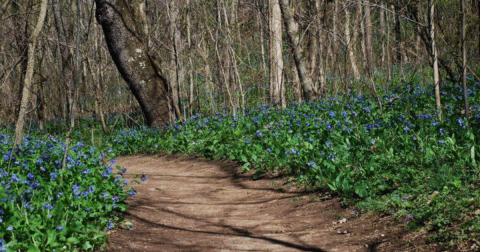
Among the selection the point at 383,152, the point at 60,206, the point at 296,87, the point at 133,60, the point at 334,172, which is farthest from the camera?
the point at 296,87

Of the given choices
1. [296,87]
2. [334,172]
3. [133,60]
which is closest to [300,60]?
[296,87]

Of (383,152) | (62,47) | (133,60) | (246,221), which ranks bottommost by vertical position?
(246,221)

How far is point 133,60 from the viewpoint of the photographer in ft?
36.3

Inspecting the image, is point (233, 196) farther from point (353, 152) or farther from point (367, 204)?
point (367, 204)

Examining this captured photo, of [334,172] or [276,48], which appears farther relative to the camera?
[276,48]

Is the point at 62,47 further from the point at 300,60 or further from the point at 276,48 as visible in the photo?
the point at 300,60

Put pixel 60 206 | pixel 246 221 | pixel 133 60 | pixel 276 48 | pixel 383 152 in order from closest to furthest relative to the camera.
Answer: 1. pixel 60 206
2. pixel 246 221
3. pixel 383 152
4. pixel 133 60
5. pixel 276 48

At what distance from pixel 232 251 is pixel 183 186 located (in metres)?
3.03

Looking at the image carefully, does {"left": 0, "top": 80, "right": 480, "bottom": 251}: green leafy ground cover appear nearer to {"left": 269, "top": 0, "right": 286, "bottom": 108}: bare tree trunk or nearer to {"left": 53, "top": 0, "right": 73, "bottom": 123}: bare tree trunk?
{"left": 269, "top": 0, "right": 286, "bottom": 108}: bare tree trunk

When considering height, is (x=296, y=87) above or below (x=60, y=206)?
above

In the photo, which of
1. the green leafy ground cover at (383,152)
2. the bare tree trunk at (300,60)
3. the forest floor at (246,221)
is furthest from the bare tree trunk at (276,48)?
the forest floor at (246,221)

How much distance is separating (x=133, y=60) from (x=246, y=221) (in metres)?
7.01

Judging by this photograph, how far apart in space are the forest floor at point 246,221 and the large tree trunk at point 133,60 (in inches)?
166

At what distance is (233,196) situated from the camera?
245 inches
